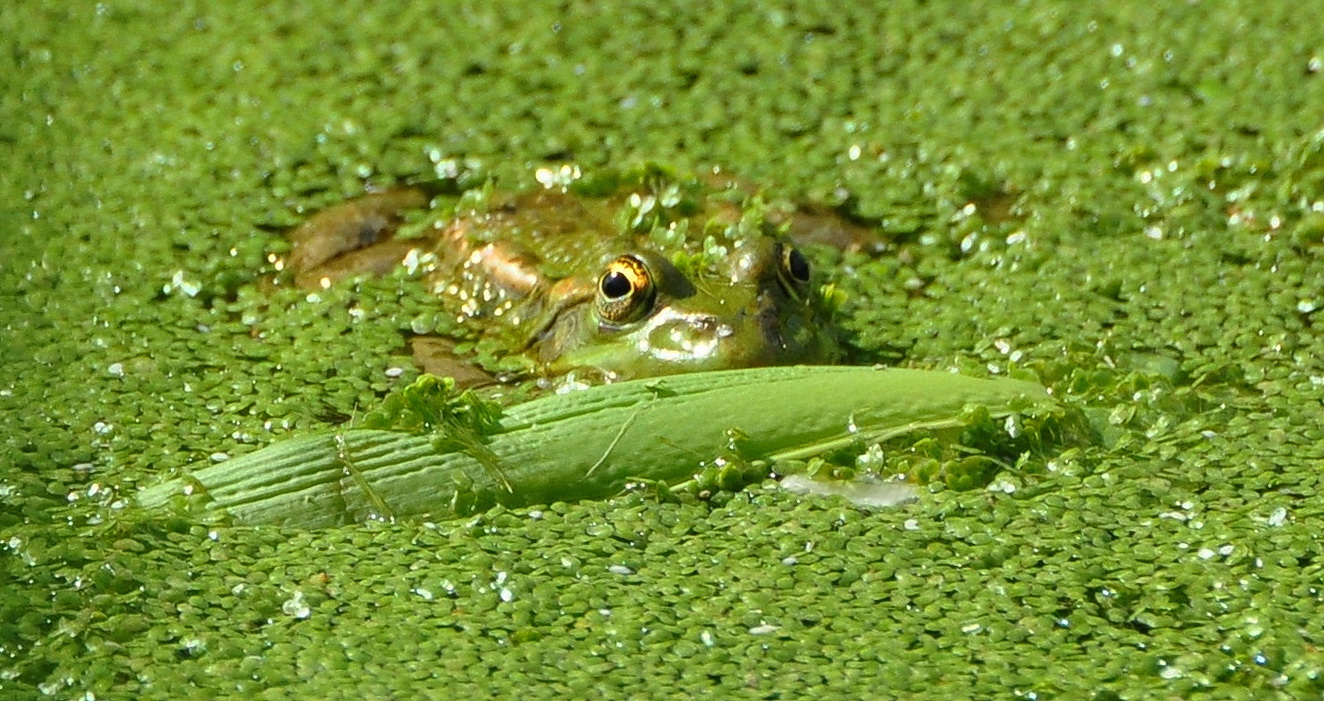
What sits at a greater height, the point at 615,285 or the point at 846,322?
the point at 615,285

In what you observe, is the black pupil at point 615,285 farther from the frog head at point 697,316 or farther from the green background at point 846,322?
the green background at point 846,322

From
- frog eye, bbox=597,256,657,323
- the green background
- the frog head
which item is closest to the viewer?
the green background

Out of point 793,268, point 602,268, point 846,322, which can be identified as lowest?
point 846,322

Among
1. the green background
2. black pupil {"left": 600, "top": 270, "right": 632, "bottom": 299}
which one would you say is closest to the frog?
black pupil {"left": 600, "top": 270, "right": 632, "bottom": 299}

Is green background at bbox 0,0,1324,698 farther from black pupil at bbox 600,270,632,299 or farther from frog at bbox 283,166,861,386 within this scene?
black pupil at bbox 600,270,632,299

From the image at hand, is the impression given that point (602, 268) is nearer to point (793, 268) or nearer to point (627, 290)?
point (627, 290)

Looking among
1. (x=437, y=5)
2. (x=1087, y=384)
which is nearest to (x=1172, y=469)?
(x=1087, y=384)

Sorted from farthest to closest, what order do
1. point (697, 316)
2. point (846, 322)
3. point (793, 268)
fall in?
1. point (846, 322)
2. point (793, 268)
3. point (697, 316)

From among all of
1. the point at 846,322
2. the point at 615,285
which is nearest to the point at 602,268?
the point at 615,285
